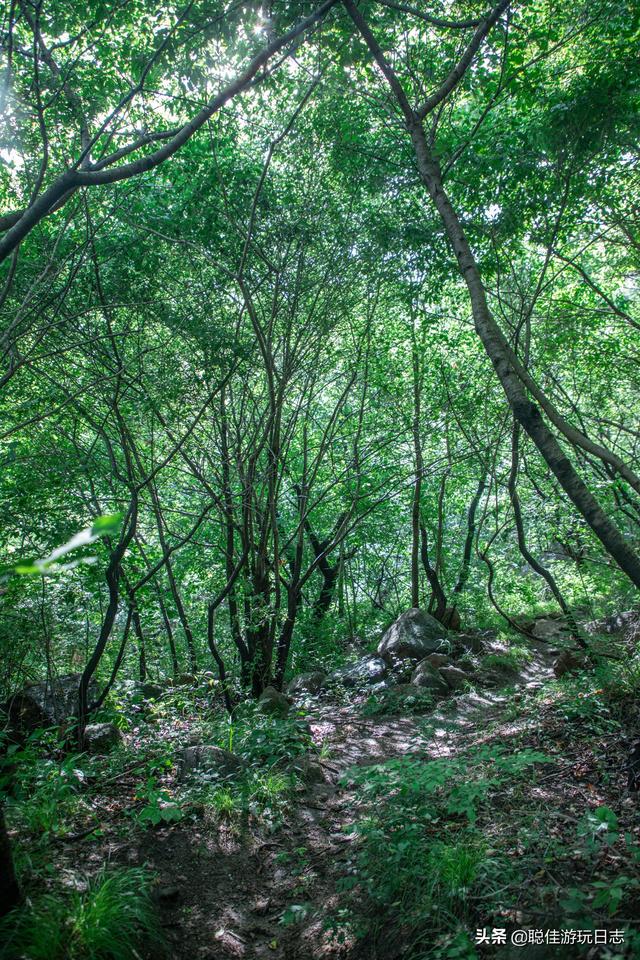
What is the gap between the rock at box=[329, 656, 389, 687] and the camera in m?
8.73

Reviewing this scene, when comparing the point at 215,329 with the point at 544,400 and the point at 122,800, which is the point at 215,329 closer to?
the point at 544,400

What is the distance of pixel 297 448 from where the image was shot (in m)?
11.3

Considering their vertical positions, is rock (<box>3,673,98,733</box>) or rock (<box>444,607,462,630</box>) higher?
rock (<box>444,607,462,630</box>)

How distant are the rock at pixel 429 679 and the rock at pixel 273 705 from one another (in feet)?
6.57

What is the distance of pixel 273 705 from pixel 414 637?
142 inches

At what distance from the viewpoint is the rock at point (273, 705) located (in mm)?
6383

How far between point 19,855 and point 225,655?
697cm

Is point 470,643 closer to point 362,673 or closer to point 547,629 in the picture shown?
point 547,629

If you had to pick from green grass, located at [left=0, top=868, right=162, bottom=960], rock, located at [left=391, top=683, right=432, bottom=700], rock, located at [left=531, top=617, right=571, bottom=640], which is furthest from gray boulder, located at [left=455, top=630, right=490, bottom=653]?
green grass, located at [left=0, top=868, right=162, bottom=960]

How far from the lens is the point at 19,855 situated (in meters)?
2.97

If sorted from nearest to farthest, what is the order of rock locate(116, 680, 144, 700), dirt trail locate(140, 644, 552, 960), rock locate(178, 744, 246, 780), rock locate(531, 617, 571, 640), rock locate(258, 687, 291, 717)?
dirt trail locate(140, 644, 552, 960) → rock locate(178, 744, 246, 780) → rock locate(116, 680, 144, 700) → rock locate(258, 687, 291, 717) → rock locate(531, 617, 571, 640)

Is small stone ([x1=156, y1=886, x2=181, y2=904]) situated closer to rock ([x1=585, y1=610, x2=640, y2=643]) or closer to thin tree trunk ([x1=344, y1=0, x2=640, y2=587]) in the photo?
thin tree trunk ([x1=344, y1=0, x2=640, y2=587])

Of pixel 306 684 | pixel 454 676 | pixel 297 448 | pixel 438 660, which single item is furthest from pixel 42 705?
pixel 297 448

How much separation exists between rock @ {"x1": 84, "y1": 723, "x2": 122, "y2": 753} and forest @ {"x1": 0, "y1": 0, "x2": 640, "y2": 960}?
38 mm
